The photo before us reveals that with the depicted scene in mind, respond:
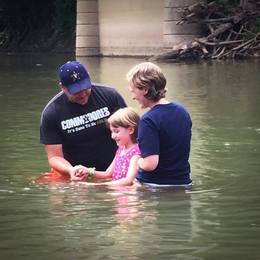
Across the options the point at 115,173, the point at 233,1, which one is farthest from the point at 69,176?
the point at 233,1

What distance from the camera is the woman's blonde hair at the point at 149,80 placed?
8.38 meters

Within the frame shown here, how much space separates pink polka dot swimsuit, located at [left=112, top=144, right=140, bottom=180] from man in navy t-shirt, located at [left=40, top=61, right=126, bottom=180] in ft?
1.63

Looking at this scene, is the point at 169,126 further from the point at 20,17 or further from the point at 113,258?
the point at 20,17

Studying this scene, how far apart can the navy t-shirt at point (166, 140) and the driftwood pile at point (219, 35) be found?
32.1 m

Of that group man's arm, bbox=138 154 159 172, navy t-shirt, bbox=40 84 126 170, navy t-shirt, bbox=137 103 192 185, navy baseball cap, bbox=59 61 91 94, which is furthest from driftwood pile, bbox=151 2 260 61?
man's arm, bbox=138 154 159 172

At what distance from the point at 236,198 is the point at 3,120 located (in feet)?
30.1

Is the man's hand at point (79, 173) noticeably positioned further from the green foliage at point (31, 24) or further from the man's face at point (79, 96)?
the green foliage at point (31, 24)

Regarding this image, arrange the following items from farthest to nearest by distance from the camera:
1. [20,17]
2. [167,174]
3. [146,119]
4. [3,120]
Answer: [20,17] → [3,120] → [167,174] → [146,119]

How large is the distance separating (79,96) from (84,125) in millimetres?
382

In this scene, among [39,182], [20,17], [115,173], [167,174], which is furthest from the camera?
[20,17]

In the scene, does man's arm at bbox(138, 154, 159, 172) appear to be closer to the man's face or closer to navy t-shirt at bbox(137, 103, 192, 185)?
navy t-shirt at bbox(137, 103, 192, 185)

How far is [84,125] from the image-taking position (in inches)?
392

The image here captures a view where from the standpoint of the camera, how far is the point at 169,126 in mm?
8539

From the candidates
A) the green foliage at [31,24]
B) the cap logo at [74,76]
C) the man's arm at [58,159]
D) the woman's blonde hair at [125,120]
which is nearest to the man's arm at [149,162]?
the woman's blonde hair at [125,120]
